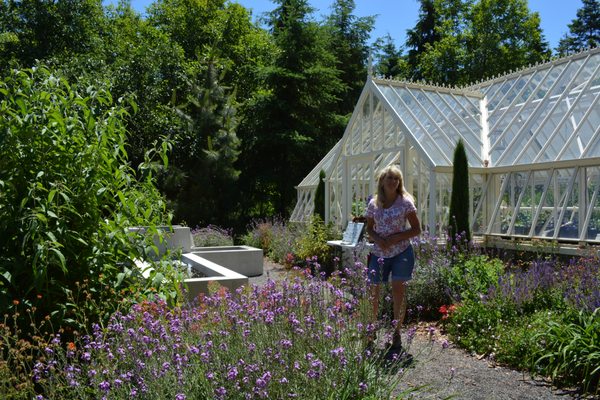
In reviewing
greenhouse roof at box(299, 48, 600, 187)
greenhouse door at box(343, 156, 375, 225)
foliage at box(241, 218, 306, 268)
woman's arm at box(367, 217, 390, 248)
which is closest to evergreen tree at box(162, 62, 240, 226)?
foliage at box(241, 218, 306, 268)

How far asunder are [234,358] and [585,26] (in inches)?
1529

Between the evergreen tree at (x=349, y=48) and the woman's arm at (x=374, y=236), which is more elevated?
the evergreen tree at (x=349, y=48)

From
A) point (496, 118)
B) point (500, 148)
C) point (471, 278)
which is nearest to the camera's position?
point (471, 278)

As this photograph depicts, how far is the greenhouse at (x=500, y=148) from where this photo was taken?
9.98 metres

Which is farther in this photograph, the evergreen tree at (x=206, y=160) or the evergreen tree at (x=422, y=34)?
the evergreen tree at (x=422, y=34)

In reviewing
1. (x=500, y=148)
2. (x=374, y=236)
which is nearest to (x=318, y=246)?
(x=500, y=148)

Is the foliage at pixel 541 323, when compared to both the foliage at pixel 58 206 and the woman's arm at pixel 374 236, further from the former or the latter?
the foliage at pixel 58 206

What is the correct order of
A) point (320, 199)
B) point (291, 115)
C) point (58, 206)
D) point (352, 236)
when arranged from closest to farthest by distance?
1. point (58, 206)
2. point (352, 236)
3. point (320, 199)
4. point (291, 115)

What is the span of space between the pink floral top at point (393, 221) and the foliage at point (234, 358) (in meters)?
1.91

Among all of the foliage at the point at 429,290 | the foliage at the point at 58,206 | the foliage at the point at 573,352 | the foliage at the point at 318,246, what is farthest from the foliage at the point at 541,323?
the foliage at the point at 318,246

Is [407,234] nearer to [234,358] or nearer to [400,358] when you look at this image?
[400,358]

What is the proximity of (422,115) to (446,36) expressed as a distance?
73.9ft

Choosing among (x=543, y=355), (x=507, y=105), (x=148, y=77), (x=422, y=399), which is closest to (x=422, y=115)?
(x=507, y=105)

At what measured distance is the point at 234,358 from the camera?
10.1ft
